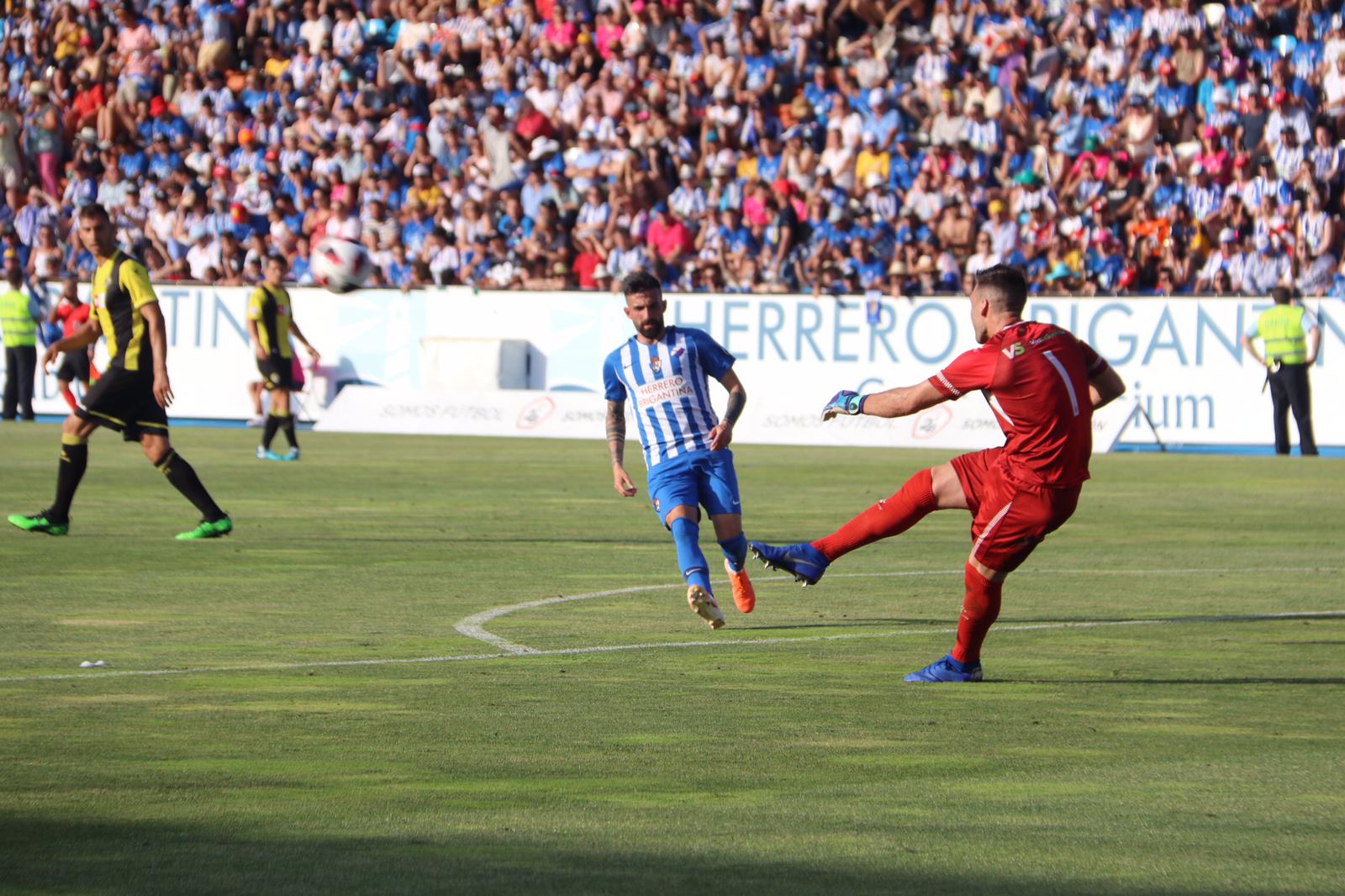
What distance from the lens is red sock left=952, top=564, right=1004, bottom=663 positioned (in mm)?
8273

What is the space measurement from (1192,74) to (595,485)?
12.1 meters

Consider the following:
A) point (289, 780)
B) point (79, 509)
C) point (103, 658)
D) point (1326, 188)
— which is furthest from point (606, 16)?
point (289, 780)

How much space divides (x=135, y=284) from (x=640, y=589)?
4376mm

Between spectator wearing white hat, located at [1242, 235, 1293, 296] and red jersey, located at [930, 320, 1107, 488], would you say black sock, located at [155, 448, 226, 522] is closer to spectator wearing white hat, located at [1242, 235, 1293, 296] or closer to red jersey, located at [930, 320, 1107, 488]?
red jersey, located at [930, 320, 1107, 488]

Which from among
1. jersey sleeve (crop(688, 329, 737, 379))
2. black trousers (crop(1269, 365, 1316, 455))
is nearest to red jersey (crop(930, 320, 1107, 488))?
jersey sleeve (crop(688, 329, 737, 379))

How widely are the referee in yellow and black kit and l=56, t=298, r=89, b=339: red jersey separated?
1714 cm

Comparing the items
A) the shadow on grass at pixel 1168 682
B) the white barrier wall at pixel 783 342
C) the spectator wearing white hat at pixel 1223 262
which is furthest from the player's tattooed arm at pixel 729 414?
the spectator wearing white hat at pixel 1223 262

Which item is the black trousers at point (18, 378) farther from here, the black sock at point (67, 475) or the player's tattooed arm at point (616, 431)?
the player's tattooed arm at point (616, 431)

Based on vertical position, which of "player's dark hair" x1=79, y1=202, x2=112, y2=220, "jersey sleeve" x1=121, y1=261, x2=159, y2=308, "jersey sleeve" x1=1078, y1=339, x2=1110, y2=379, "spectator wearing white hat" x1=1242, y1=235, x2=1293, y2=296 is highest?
"spectator wearing white hat" x1=1242, y1=235, x2=1293, y2=296

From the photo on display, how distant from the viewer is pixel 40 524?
14156mm

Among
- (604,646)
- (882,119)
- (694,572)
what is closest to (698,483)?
(694,572)

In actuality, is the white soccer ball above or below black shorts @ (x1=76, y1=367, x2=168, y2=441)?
above

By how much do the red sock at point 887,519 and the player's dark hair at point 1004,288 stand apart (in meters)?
0.94

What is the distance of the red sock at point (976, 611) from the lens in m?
8.27
